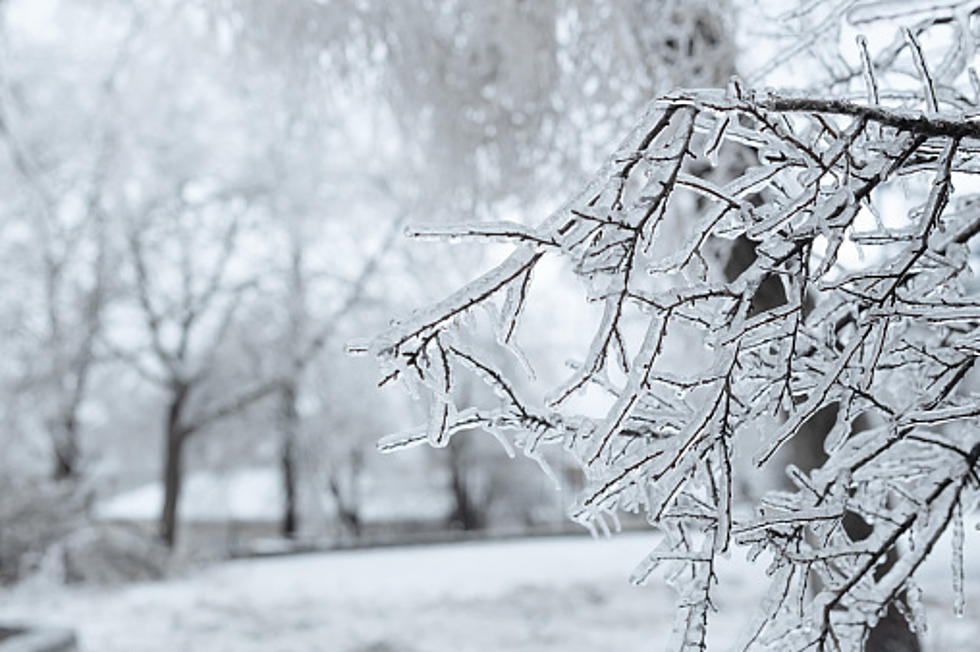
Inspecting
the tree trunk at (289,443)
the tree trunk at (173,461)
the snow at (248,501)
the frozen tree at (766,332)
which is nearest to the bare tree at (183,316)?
the tree trunk at (173,461)

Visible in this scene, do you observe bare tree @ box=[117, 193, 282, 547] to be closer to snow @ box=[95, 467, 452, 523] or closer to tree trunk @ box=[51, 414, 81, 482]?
tree trunk @ box=[51, 414, 81, 482]

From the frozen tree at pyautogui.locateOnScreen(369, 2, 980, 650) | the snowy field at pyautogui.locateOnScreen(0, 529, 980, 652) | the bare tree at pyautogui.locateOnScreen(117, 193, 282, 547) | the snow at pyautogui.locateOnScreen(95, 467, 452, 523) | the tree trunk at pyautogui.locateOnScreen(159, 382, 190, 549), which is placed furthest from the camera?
the snow at pyautogui.locateOnScreen(95, 467, 452, 523)

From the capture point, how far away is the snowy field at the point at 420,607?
19.5 feet

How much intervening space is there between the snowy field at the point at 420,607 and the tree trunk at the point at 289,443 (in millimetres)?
5376

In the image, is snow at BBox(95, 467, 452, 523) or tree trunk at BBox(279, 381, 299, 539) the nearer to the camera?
tree trunk at BBox(279, 381, 299, 539)

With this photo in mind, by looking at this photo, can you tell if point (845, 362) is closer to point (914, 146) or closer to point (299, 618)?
point (914, 146)

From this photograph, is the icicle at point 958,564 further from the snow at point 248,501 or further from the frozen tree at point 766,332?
the snow at point 248,501

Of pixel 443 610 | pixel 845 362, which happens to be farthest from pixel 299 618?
pixel 845 362

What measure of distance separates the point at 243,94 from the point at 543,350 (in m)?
13.6

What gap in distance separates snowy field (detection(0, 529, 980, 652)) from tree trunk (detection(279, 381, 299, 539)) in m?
5.38

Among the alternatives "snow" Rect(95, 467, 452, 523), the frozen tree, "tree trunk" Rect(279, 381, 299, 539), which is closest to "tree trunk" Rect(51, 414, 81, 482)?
"tree trunk" Rect(279, 381, 299, 539)

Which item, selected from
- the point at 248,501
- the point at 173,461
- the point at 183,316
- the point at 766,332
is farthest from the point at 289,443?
the point at 248,501

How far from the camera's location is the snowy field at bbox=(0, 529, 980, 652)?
5945 millimetres

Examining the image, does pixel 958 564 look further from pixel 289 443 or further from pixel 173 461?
pixel 289 443
